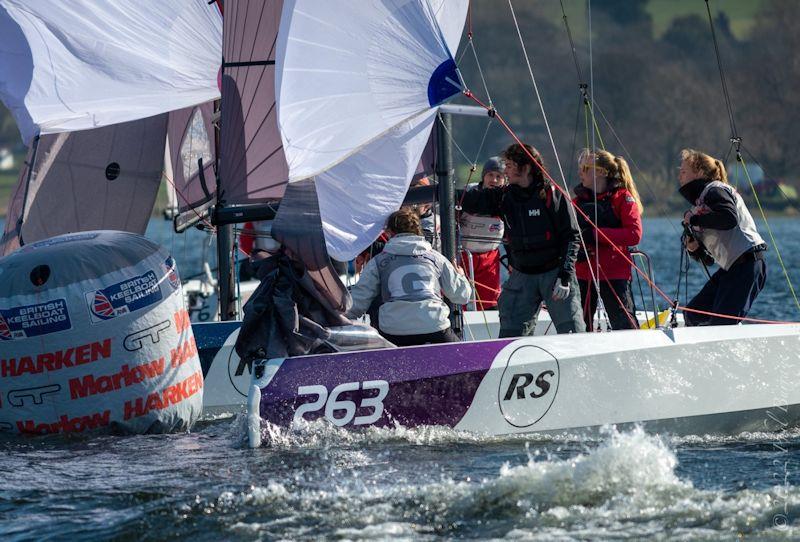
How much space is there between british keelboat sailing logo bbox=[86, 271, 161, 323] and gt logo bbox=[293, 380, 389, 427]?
849 mm

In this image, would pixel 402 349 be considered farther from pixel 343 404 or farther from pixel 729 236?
pixel 729 236

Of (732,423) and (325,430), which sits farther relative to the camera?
(732,423)

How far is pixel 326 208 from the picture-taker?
243 inches

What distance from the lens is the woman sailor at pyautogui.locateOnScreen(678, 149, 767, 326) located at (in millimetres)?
6652

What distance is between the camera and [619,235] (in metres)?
A: 7.09

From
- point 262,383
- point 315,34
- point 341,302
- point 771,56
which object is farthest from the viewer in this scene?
point 771,56

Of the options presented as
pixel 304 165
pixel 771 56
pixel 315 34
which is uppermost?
pixel 771 56

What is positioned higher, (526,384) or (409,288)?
(409,288)

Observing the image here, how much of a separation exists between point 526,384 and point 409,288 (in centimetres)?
72

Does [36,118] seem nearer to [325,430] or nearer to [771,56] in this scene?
[325,430]

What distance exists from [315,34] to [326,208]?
936 millimetres

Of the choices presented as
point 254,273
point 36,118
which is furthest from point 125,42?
point 254,273

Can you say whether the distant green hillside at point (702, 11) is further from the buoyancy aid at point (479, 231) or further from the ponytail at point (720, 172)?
the ponytail at point (720, 172)

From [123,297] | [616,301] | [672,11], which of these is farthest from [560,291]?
[672,11]
